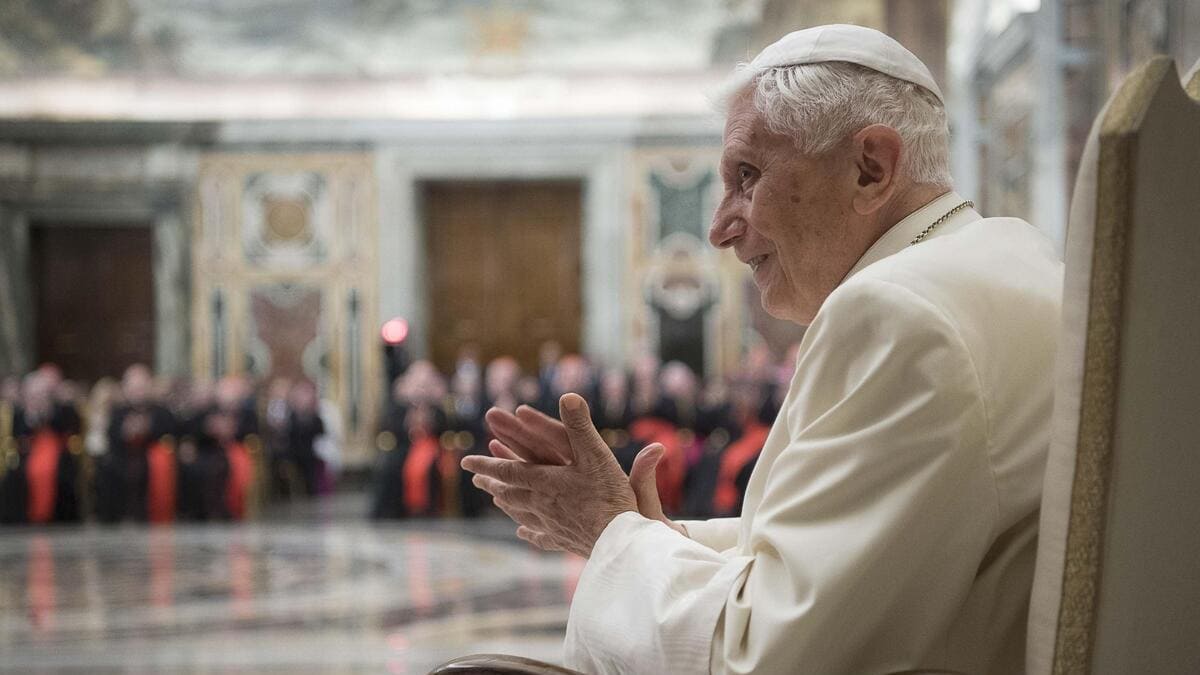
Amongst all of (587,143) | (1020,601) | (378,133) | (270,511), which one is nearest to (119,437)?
(270,511)

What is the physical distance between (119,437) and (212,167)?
436 centimetres

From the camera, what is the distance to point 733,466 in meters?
9.44

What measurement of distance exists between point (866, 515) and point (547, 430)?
501mm

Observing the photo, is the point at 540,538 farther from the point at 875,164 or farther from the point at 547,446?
the point at 875,164

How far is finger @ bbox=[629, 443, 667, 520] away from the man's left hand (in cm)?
3

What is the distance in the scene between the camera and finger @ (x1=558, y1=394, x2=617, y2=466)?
1.62 metres

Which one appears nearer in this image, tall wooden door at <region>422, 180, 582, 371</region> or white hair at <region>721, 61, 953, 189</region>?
white hair at <region>721, 61, 953, 189</region>

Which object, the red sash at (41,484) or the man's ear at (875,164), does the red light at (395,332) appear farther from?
the man's ear at (875,164)

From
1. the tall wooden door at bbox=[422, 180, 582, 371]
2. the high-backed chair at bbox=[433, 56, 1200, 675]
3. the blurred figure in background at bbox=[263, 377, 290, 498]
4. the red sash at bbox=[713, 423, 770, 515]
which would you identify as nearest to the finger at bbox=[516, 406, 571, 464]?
the high-backed chair at bbox=[433, 56, 1200, 675]

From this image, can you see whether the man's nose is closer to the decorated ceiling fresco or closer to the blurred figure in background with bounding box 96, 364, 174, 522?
the blurred figure in background with bounding box 96, 364, 174, 522

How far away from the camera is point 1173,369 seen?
1.29 meters

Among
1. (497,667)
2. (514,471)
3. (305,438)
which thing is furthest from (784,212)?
(305,438)

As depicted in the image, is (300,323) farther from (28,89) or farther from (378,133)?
(28,89)

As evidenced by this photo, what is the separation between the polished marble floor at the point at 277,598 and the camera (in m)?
5.56
